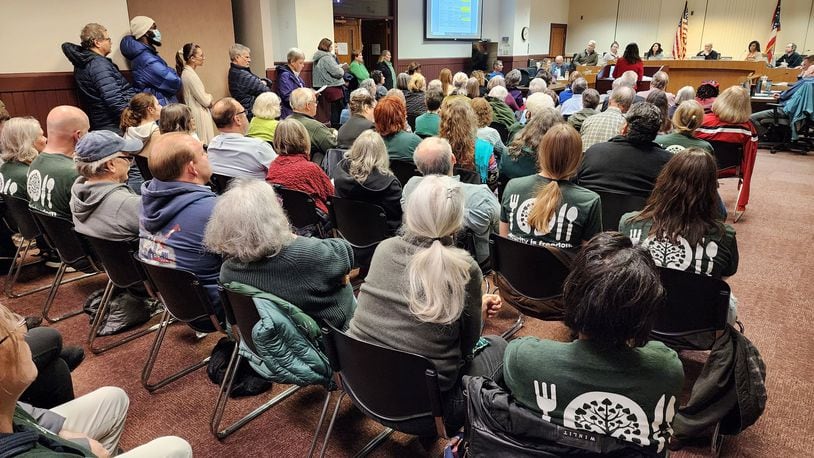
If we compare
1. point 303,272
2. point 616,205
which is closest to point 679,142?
point 616,205

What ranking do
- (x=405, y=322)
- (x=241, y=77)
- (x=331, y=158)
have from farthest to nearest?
(x=241, y=77) → (x=331, y=158) → (x=405, y=322)

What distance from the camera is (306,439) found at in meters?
2.16

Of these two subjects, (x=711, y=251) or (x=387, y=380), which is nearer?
(x=387, y=380)

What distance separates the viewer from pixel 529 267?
7.76ft

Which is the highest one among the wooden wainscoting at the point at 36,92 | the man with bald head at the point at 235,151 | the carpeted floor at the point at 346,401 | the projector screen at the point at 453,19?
the projector screen at the point at 453,19

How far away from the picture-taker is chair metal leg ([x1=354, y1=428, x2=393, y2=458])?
203cm

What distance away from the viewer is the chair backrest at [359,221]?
296cm

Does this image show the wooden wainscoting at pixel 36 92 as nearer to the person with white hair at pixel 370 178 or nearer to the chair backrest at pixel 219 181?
the chair backrest at pixel 219 181

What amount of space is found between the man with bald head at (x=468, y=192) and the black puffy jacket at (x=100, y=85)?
13.0 ft

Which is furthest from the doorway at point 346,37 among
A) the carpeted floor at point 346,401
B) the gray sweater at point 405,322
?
the gray sweater at point 405,322

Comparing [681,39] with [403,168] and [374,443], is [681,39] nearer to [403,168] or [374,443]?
[403,168]

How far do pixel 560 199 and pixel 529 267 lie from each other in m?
0.36

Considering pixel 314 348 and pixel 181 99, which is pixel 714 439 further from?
pixel 181 99

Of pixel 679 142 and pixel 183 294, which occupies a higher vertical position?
pixel 679 142
